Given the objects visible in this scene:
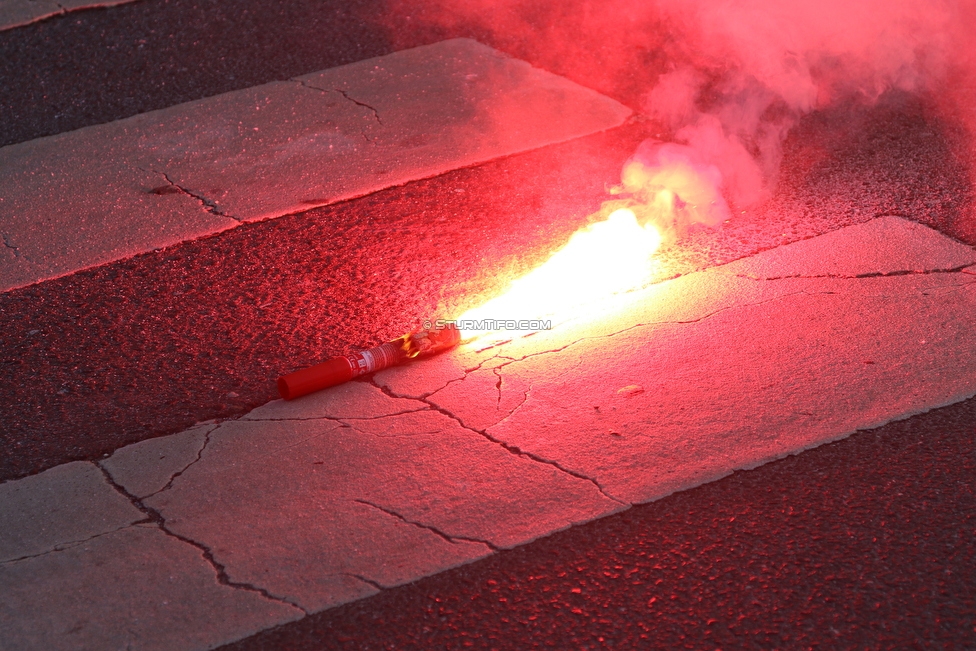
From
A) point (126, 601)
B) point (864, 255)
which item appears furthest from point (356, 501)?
point (864, 255)

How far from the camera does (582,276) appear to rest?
4.90 metres

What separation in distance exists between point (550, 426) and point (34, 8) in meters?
6.53

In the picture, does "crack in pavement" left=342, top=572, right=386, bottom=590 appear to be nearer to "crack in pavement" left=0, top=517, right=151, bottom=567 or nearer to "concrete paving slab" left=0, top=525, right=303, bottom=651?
"concrete paving slab" left=0, top=525, right=303, bottom=651

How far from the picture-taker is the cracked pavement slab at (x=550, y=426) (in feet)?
11.0

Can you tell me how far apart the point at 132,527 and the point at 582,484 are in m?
1.55

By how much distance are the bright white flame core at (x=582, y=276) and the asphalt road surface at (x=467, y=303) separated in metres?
0.13

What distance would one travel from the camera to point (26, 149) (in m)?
6.47

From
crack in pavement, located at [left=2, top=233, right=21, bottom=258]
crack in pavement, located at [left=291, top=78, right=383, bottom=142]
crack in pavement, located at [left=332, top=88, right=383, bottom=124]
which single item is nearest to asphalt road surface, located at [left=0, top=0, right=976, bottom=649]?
crack in pavement, located at [left=291, top=78, right=383, bottom=142]

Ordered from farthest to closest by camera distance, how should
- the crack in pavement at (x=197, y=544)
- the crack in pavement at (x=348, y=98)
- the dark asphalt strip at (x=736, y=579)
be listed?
Answer: the crack in pavement at (x=348, y=98) → the crack in pavement at (x=197, y=544) → the dark asphalt strip at (x=736, y=579)

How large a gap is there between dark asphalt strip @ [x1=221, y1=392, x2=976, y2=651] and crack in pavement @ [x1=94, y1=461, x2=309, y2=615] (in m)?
0.16

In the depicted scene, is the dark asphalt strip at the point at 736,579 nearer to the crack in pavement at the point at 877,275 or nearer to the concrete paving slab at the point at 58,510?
the concrete paving slab at the point at 58,510

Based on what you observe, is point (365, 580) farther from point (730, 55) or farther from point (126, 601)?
point (730, 55)

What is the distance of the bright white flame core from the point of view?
15.2 feet

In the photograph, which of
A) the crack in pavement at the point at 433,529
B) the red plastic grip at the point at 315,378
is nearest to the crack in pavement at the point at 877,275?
the red plastic grip at the point at 315,378
